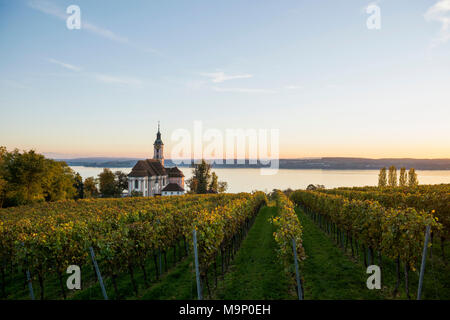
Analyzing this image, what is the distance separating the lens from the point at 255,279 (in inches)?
373

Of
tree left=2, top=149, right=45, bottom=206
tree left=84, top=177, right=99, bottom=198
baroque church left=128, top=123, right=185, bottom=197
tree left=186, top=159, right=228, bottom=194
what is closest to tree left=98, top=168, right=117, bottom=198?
baroque church left=128, top=123, right=185, bottom=197

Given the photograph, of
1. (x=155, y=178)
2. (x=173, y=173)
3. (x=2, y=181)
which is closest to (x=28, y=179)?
(x=2, y=181)

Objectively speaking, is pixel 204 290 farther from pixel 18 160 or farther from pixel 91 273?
pixel 18 160

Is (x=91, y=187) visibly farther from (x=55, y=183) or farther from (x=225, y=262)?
(x=225, y=262)

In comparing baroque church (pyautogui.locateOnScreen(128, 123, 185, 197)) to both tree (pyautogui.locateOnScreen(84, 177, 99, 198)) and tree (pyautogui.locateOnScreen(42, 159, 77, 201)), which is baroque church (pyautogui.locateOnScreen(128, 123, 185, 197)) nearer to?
tree (pyautogui.locateOnScreen(84, 177, 99, 198))

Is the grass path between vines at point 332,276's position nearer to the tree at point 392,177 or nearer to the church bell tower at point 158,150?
the tree at point 392,177

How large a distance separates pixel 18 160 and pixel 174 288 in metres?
48.8

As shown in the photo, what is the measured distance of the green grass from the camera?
8266mm

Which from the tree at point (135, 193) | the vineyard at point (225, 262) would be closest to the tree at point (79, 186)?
the tree at point (135, 193)

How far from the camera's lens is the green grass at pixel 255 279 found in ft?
27.1

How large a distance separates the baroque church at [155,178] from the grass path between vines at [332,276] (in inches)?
2489

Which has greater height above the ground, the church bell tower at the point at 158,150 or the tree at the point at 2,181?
the church bell tower at the point at 158,150
